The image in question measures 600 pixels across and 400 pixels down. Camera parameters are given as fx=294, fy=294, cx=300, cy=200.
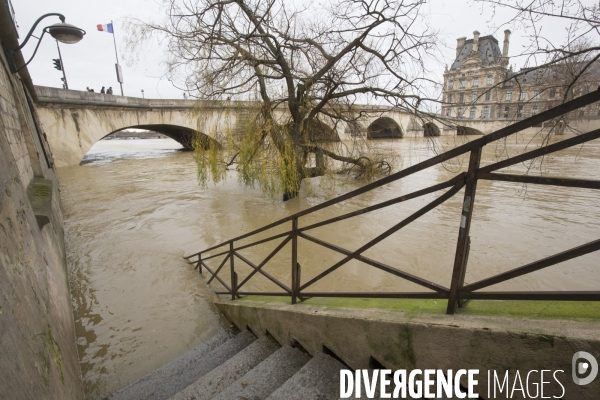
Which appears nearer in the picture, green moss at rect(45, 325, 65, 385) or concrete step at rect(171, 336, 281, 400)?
green moss at rect(45, 325, 65, 385)

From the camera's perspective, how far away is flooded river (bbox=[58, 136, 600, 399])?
367 centimetres

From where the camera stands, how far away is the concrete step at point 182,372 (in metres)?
2.41

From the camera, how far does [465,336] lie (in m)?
1.27

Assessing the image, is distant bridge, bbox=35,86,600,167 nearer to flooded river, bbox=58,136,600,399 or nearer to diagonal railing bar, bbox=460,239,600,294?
flooded river, bbox=58,136,600,399

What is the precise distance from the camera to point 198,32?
6230 mm

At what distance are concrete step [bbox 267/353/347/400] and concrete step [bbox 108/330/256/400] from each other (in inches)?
46.9

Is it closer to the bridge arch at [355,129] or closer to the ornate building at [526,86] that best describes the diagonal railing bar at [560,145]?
the ornate building at [526,86]

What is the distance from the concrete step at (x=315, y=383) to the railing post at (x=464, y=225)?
783mm

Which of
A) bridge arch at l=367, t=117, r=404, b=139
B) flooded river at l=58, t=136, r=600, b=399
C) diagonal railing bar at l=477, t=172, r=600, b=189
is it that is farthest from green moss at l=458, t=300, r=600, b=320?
bridge arch at l=367, t=117, r=404, b=139

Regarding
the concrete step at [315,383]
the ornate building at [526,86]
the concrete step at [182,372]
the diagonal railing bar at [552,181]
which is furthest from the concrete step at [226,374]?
the ornate building at [526,86]

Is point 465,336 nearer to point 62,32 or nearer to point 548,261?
point 548,261

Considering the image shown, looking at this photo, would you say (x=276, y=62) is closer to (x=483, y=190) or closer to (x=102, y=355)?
(x=102, y=355)

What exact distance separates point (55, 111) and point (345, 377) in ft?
58.4

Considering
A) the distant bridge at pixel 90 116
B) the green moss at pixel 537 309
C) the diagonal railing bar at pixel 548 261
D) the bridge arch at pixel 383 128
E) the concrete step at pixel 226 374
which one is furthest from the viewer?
the distant bridge at pixel 90 116
